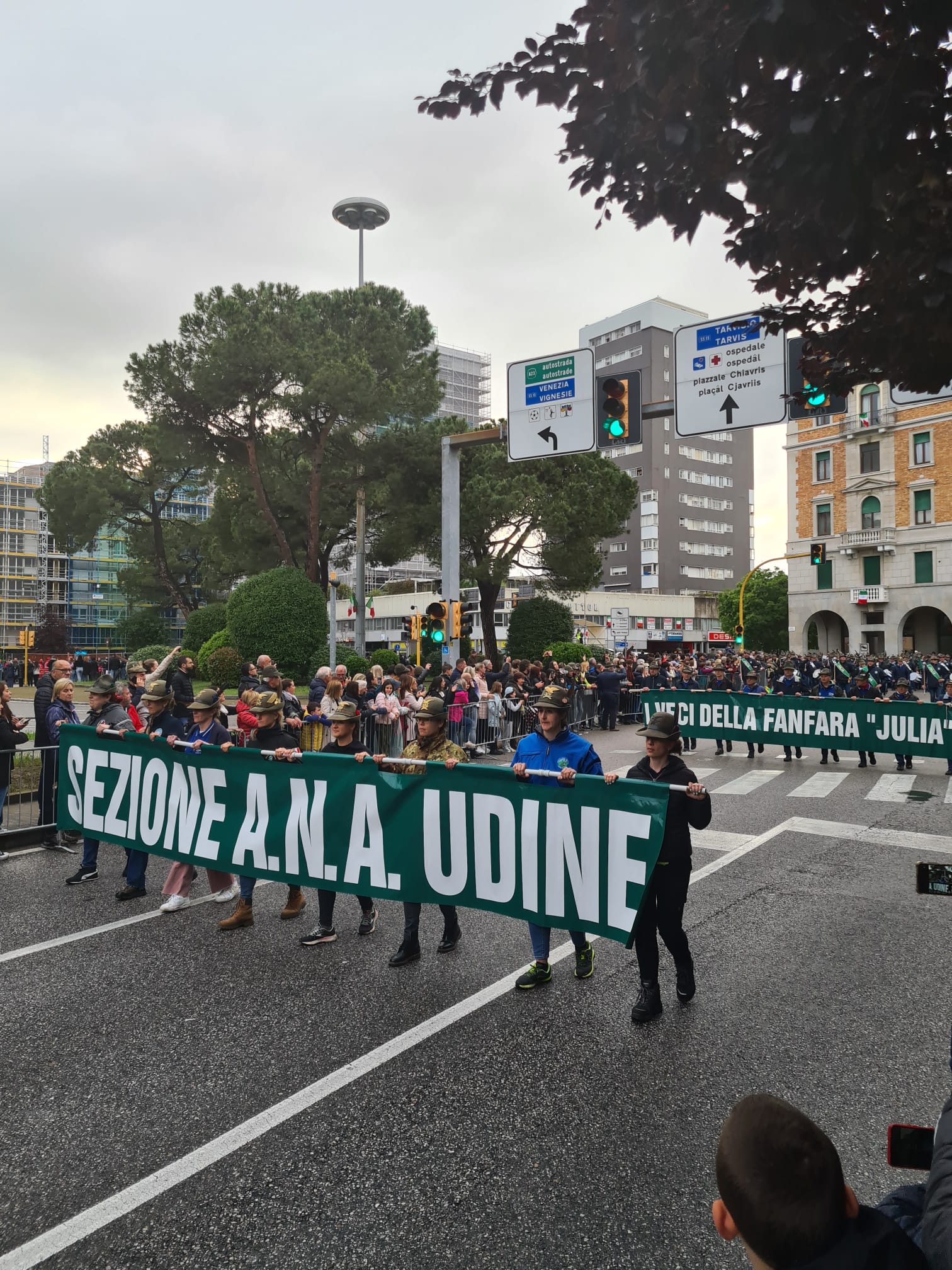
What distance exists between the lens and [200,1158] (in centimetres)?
355

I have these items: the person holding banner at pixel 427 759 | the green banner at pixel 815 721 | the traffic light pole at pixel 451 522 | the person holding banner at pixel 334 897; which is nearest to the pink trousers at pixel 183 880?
the person holding banner at pixel 334 897

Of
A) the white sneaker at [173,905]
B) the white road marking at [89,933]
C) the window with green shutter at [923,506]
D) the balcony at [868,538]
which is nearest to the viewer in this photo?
the white road marking at [89,933]

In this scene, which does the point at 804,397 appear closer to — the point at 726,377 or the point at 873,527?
the point at 726,377

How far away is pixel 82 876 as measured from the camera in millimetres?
7844

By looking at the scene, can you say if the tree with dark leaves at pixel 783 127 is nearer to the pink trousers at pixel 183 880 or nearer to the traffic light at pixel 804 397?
the traffic light at pixel 804 397

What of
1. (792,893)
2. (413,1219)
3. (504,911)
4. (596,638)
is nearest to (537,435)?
(792,893)

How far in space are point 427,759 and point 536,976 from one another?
1612 millimetres

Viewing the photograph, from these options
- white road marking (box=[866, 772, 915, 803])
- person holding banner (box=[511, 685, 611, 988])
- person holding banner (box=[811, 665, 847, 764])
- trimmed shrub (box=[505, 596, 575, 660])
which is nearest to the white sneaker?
person holding banner (box=[511, 685, 611, 988])

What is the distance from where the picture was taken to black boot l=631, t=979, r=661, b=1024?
4.86 metres

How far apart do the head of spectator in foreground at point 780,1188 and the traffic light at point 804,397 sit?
4.72 m

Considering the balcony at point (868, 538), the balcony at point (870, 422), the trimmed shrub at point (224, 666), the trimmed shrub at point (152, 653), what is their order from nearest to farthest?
the trimmed shrub at point (224, 666), the trimmed shrub at point (152, 653), the balcony at point (868, 538), the balcony at point (870, 422)

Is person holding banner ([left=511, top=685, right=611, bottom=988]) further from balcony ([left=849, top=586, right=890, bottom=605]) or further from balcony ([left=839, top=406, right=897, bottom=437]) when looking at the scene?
balcony ([left=849, top=586, right=890, bottom=605])

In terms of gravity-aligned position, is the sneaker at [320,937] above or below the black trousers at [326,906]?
below

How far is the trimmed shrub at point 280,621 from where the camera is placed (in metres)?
29.0
